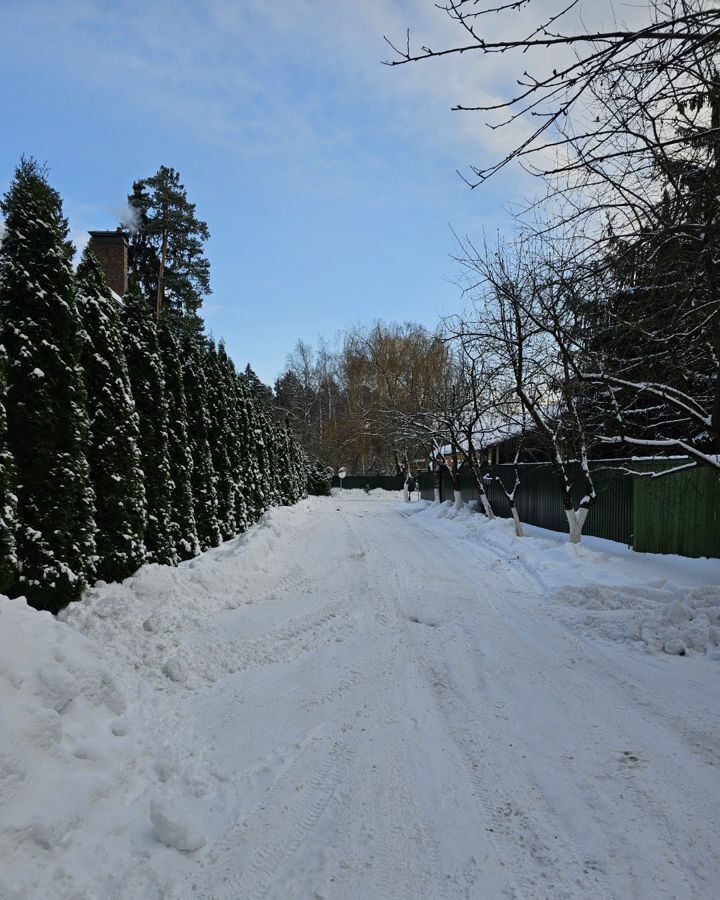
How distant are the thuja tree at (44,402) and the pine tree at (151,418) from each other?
6.34 ft

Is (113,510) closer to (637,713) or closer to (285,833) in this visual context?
(285,833)

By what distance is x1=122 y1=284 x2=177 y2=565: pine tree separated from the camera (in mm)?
8031

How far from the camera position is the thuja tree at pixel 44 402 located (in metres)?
5.52

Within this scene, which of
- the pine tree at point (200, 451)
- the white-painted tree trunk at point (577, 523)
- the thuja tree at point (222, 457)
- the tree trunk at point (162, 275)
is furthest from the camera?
the tree trunk at point (162, 275)

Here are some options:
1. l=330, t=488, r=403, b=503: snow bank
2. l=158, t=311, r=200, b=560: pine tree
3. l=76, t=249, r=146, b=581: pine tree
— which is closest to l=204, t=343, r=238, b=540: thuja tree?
l=158, t=311, r=200, b=560: pine tree

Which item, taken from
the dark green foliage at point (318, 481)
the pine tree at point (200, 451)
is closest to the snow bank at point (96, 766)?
→ the pine tree at point (200, 451)

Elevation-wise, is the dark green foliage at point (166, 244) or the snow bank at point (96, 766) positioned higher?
the dark green foliage at point (166, 244)

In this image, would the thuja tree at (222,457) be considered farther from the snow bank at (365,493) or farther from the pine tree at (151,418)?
the snow bank at (365,493)

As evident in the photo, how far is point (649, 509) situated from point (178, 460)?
9.40 m

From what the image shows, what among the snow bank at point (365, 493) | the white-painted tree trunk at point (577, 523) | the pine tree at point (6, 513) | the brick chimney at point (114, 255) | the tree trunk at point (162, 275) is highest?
the tree trunk at point (162, 275)

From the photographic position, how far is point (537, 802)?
9.06 feet

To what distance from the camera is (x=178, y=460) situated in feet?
30.2

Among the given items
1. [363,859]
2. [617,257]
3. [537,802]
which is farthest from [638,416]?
[363,859]

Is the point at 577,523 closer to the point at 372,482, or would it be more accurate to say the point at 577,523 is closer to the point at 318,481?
the point at 318,481
